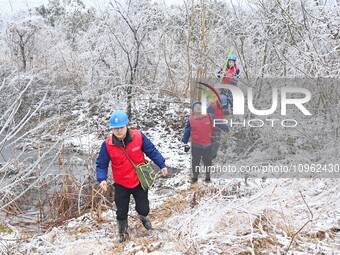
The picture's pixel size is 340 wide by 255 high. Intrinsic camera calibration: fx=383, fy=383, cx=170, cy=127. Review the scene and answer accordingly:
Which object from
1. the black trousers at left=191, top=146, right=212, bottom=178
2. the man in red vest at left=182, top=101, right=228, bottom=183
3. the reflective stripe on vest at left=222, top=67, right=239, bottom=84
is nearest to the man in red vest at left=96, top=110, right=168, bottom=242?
the man in red vest at left=182, top=101, right=228, bottom=183

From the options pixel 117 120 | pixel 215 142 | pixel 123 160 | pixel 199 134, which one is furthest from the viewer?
pixel 215 142

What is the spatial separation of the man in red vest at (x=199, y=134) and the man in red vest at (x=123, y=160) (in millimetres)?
1557

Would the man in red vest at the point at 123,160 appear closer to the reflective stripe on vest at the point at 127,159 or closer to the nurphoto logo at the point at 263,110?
the reflective stripe on vest at the point at 127,159

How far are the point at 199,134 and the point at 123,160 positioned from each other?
1.93 m

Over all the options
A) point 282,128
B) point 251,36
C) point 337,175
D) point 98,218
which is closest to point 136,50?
point 251,36

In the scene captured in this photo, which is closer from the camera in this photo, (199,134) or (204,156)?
(199,134)

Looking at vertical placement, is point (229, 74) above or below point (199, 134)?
above

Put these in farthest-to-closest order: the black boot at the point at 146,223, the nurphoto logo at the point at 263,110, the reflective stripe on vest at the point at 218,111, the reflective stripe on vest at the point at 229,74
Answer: the reflective stripe on vest at the point at 218,111
the reflective stripe on vest at the point at 229,74
the nurphoto logo at the point at 263,110
the black boot at the point at 146,223

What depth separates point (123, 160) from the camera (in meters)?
4.09

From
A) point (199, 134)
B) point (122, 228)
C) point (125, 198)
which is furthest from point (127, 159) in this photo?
point (199, 134)

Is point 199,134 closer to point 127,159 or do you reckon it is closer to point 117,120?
point 127,159

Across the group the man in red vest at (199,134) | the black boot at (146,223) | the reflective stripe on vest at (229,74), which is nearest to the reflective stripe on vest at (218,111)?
the reflective stripe on vest at (229,74)

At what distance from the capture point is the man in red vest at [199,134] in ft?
18.7

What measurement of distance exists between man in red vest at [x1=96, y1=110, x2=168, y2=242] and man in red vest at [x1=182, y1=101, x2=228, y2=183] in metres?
1.56
